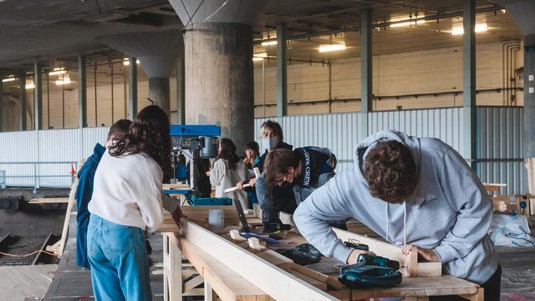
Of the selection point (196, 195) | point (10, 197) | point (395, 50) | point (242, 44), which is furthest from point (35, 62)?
point (196, 195)

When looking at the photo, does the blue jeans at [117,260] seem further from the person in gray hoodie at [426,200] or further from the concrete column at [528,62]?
the concrete column at [528,62]

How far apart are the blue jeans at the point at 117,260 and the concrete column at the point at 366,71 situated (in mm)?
13435

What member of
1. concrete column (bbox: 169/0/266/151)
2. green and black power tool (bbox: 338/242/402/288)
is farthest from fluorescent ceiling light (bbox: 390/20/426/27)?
green and black power tool (bbox: 338/242/402/288)

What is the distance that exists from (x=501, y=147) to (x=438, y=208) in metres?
13.8

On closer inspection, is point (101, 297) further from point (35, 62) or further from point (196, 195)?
point (35, 62)

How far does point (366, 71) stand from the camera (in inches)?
693

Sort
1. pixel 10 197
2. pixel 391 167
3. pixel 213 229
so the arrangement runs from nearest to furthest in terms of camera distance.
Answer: pixel 391 167 → pixel 213 229 → pixel 10 197

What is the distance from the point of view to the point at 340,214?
121 inches

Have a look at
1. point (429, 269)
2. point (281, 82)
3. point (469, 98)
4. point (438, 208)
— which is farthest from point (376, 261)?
point (281, 82)

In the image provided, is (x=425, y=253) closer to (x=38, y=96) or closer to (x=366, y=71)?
(x=366, y=71)

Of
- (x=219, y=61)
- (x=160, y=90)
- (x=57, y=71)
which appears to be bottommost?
(x=219, y=61)

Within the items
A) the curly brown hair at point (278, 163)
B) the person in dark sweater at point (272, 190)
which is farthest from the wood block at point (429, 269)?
the person in dark sweater at point (272, 190)

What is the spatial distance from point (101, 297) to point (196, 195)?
6.26ft

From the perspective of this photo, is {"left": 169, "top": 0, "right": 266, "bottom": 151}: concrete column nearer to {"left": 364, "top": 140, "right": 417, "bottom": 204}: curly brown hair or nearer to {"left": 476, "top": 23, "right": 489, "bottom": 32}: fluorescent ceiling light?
{"left": 364, "top": 140, "right": 417, "bottom": 204}: curly brown hair
